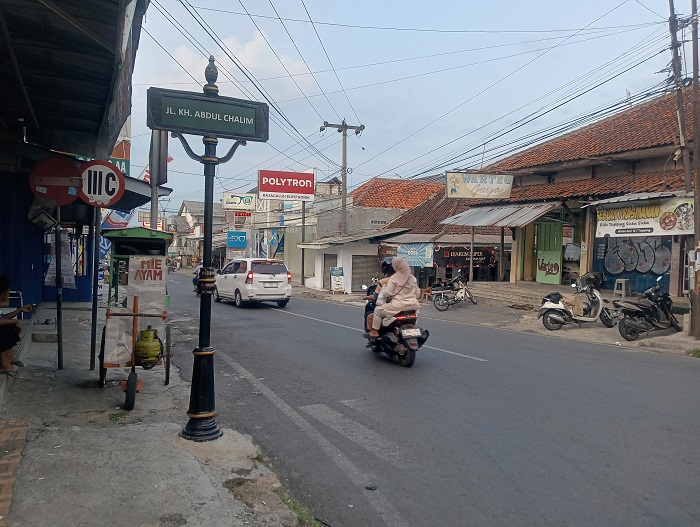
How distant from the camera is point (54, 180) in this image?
7.49m

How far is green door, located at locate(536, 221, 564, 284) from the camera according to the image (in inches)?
882

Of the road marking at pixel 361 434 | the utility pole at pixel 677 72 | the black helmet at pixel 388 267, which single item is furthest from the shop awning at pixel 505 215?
the road marking at pixel 361 434

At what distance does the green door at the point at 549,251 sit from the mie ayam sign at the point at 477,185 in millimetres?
2736

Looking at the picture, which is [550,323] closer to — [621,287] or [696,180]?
[696,180]

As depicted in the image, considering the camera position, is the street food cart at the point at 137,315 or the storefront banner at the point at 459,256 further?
the storefront banner at the point at 459,256

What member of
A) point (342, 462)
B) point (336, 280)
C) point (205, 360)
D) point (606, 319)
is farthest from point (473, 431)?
point (336, 280)

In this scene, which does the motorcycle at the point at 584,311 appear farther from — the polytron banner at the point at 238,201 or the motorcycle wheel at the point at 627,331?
the polytron banner at the point at 238,201

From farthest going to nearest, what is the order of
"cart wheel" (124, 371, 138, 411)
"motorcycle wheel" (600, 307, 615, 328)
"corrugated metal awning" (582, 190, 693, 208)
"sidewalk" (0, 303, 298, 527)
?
1. "motorcycle wheel" (600, 307, 615, 328)
2. "corrugated metal awning" (582, 190, 693, 208)
3. "cart wheel" (124, 371, 138, 411)
4. "sidewalk" (0, 303, 298, 527)

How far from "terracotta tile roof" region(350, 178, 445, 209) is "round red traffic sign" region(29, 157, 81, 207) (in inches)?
1224

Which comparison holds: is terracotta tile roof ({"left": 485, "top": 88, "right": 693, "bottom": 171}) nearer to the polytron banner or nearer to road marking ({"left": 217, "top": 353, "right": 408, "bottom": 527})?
road marking ({"left": 217, "top": 353, "right": 408, "bottom": 527})

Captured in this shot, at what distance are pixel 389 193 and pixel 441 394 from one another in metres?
34.0

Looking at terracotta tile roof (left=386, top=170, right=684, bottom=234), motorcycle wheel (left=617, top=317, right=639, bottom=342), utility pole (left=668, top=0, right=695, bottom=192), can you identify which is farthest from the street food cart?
terracotta tile roof (left=386, top=170, right=684, bottom=234)

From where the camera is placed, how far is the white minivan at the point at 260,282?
19953 millimetres

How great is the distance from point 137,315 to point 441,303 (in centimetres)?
1527
